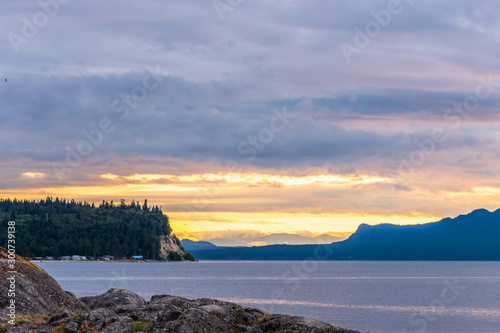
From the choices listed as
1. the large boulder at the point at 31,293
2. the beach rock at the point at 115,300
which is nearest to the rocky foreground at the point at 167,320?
the large boulder at the point at 31,293

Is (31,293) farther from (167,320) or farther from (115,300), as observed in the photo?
(167,320)

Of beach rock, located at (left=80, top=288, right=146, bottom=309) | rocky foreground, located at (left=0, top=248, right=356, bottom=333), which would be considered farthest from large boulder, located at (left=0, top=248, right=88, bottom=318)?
beach rock, located at (left=80, top=288, right=146, bottom=309)

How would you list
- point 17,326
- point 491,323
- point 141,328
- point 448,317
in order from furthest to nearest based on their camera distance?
point 448,317 → point 491,323 → point 17,326 → point 141,328

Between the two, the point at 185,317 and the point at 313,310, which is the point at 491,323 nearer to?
the point at 313,310

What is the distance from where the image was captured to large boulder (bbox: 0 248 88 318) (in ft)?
105

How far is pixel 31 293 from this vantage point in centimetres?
3350

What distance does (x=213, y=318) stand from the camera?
88.0 feet

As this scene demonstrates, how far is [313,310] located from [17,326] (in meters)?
84.1

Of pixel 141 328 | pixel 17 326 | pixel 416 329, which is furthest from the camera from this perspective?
pixel 416 329

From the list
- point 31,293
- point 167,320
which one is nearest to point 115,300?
point 31,293

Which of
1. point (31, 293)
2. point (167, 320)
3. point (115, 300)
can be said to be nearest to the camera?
point (167, 320)

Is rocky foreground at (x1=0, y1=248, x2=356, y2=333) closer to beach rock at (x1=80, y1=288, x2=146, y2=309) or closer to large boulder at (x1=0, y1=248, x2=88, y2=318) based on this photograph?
large boulder at (x1=0, y1=248, x2=88, y2=318)

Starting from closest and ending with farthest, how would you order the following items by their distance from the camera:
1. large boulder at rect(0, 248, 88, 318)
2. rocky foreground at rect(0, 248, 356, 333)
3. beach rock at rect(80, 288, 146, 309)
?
1. rocky foreground at rect(0, 248, 356, 333)
2. large boulder at rect(0, 248, 88, 318)
3. beach rock at rect(80, 288, 146, 309)

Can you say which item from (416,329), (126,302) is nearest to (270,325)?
(126,302)
